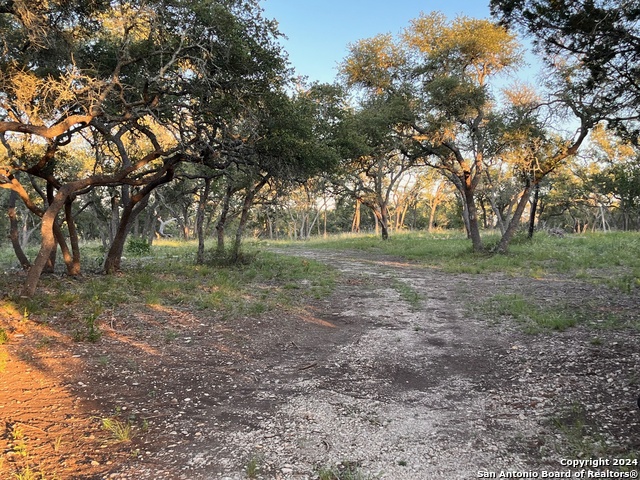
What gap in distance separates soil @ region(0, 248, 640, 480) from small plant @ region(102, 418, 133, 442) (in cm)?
Answer: 5

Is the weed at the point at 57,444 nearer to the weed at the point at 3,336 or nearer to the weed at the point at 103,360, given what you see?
the weed at the point at 103,360

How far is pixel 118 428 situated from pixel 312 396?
1888 millimetres

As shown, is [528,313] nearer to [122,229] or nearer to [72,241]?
[122,229]

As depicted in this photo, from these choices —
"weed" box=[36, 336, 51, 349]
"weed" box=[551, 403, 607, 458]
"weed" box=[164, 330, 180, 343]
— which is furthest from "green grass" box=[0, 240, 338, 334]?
"weed" box=[551, 403, 607, 458]

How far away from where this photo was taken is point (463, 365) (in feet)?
18.1

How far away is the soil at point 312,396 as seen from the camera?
10.8ft

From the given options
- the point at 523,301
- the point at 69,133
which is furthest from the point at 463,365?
the point at 69,133

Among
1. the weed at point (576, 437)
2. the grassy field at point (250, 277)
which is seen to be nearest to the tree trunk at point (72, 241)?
the grassy field at point (250, 277)

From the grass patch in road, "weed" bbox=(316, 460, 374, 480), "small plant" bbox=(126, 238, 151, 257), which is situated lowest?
"weed" bbox=(316, 460, 374, 480)

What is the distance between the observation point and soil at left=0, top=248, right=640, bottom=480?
3.28 meters

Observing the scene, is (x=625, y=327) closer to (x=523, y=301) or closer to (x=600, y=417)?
(x=523, y=301)

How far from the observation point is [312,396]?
180 inches

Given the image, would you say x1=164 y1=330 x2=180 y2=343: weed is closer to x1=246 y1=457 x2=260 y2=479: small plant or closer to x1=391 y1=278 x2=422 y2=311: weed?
x1=246 y1=457 x2=260 y2=479: small plant

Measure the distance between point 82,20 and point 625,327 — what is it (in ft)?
36.3
